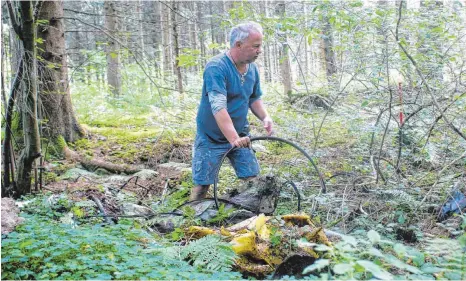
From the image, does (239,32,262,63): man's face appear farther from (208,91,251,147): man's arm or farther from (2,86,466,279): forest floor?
(2,86,466,279): forest floor

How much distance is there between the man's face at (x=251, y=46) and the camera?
4.66 meters

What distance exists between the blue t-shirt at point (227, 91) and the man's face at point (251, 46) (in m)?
0.20

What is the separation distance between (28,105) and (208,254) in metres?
2.64

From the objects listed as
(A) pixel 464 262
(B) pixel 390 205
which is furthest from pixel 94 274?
(B) pixel 390 205

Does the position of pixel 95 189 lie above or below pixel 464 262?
below

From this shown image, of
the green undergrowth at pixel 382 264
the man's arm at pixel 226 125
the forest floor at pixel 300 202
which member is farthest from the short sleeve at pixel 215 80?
the green undergrowth at pixel 382 264

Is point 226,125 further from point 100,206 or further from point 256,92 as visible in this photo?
point 100,206

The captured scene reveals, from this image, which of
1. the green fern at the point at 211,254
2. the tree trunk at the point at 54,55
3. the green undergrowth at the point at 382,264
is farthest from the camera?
the tree trunk at the point at 54,55

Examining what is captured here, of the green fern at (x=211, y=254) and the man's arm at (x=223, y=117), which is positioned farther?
the man's arm at (x=223, y=117)

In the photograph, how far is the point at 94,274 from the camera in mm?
2723

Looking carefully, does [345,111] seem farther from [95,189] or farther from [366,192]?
[95,189]

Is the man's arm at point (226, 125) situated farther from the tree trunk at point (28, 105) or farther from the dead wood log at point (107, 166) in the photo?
the dead wood log at point (107, 166)

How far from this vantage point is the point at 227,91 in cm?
492

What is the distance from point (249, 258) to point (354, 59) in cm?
439
